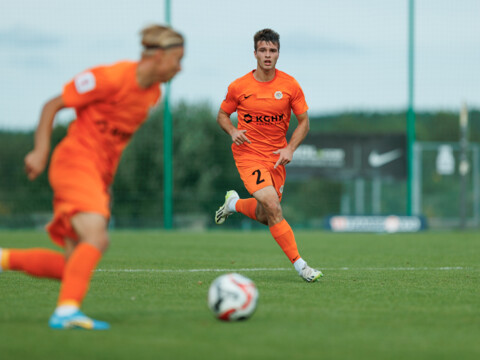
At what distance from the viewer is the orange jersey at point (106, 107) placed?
4836 mm

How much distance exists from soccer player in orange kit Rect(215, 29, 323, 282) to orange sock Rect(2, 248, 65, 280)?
9.85 feet

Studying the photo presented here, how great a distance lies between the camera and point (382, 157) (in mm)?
21969

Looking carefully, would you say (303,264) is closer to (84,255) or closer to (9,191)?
(84,255)

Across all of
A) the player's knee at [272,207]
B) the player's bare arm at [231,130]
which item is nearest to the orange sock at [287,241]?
the player's knee at [272,207]

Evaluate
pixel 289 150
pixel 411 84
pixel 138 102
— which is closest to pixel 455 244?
pixel 289 150

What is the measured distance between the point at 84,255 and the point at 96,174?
535mm

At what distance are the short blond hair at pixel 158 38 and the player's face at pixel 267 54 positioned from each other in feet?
9.40

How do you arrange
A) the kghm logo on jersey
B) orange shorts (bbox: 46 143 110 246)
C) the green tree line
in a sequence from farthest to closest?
the green tree line, the kghm logo on jersey, orange shorts (bbox: 46 143 110 246)

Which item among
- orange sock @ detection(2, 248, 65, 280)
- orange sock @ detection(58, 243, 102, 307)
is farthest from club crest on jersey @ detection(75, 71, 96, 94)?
orange sock @ detection(2, 248, 65, 280)

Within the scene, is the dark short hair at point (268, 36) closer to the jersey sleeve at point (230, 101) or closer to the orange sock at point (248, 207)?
the jersey sleeve at point (230, 101)

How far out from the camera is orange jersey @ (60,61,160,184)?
4.84 metres

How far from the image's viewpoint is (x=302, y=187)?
80.5ft

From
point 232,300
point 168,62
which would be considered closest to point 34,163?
point 168,62

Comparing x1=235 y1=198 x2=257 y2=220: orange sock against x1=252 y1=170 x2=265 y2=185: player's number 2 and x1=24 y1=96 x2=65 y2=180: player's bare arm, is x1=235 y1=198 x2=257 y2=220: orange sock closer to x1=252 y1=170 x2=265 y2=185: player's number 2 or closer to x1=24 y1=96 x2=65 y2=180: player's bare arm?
x1=252 y1=170 x2=265 y2=185: player's number 2
